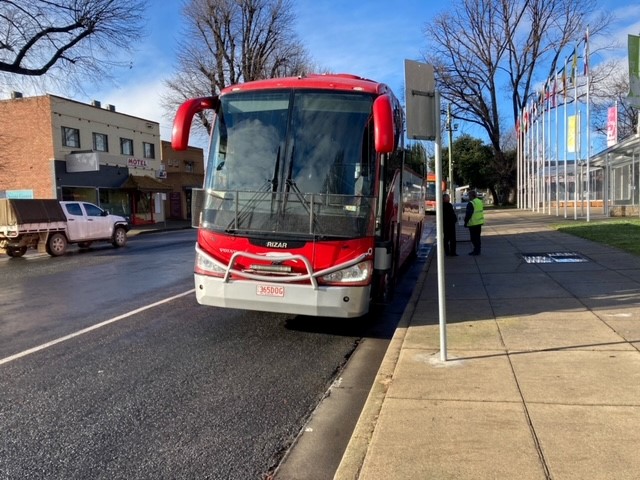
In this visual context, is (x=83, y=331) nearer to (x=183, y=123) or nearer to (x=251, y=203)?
(x=251, y=203)

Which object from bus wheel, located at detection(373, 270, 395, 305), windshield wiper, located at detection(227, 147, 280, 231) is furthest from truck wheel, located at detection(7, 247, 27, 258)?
bus wheel, located at detection(373, 270, 395, 305)

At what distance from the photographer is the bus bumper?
618 centimetres

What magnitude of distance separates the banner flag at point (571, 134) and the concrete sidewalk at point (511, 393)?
19.7 meters

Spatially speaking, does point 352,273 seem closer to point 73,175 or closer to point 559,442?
point 559,442

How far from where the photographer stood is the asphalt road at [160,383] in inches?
151

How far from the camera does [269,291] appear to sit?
6.33m

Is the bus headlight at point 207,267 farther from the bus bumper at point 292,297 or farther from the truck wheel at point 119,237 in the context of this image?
the truck wheel at point 119,237

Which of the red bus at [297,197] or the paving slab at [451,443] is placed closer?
the paving slab at [451,443]

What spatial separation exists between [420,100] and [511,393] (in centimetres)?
290

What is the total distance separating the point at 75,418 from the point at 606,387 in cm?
442

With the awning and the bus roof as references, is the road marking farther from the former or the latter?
the awning

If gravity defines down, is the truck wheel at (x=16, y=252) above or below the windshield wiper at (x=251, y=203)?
below

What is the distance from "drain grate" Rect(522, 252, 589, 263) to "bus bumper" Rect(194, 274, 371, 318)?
24.4 ft

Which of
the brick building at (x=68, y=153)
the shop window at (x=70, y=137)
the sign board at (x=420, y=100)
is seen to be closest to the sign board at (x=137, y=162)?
the brick building at (x=68, y=153)
